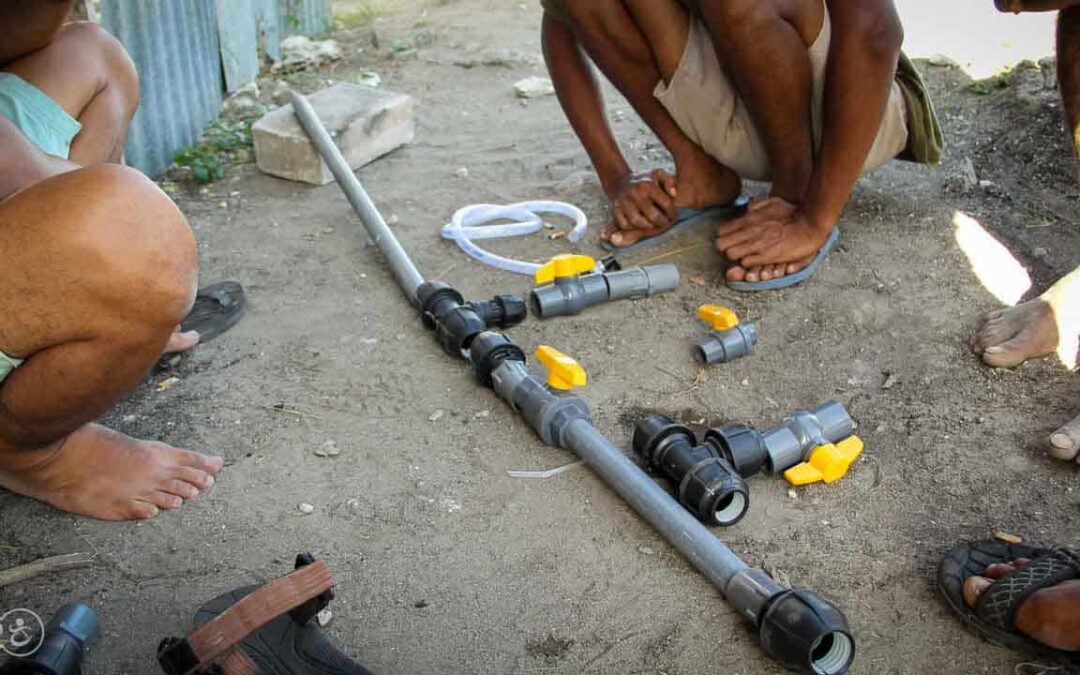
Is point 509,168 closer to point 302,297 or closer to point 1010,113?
point 302,297

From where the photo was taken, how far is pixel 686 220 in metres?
3.21

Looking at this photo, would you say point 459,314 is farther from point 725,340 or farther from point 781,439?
point 781,439

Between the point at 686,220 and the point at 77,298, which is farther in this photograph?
the point at 686,220

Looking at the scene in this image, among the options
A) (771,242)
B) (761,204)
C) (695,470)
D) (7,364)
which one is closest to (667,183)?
(761,204)

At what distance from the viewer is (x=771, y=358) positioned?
8.60 ft

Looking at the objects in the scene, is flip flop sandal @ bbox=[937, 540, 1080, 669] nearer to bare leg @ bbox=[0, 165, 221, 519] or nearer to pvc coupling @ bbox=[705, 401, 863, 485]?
pvc coupling @ bbox=[705, 401, 863, 485]

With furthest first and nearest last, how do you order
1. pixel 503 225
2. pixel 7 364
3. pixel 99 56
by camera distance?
pixel 503 225 → pixel 99 56 → pixel 7 364

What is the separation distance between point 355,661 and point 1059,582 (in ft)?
4.38

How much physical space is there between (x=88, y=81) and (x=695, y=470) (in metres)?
1.82

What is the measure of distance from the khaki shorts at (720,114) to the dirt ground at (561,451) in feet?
0.97

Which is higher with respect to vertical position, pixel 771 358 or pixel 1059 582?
pixel 1059 582

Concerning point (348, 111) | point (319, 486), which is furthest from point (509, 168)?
point (319, 486)

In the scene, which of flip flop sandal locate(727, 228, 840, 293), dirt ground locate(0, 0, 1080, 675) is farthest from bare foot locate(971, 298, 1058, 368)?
flip flop sandal locate(727, 228, 840, 293)

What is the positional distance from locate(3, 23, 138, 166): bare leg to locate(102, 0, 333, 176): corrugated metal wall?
3.92 ft
